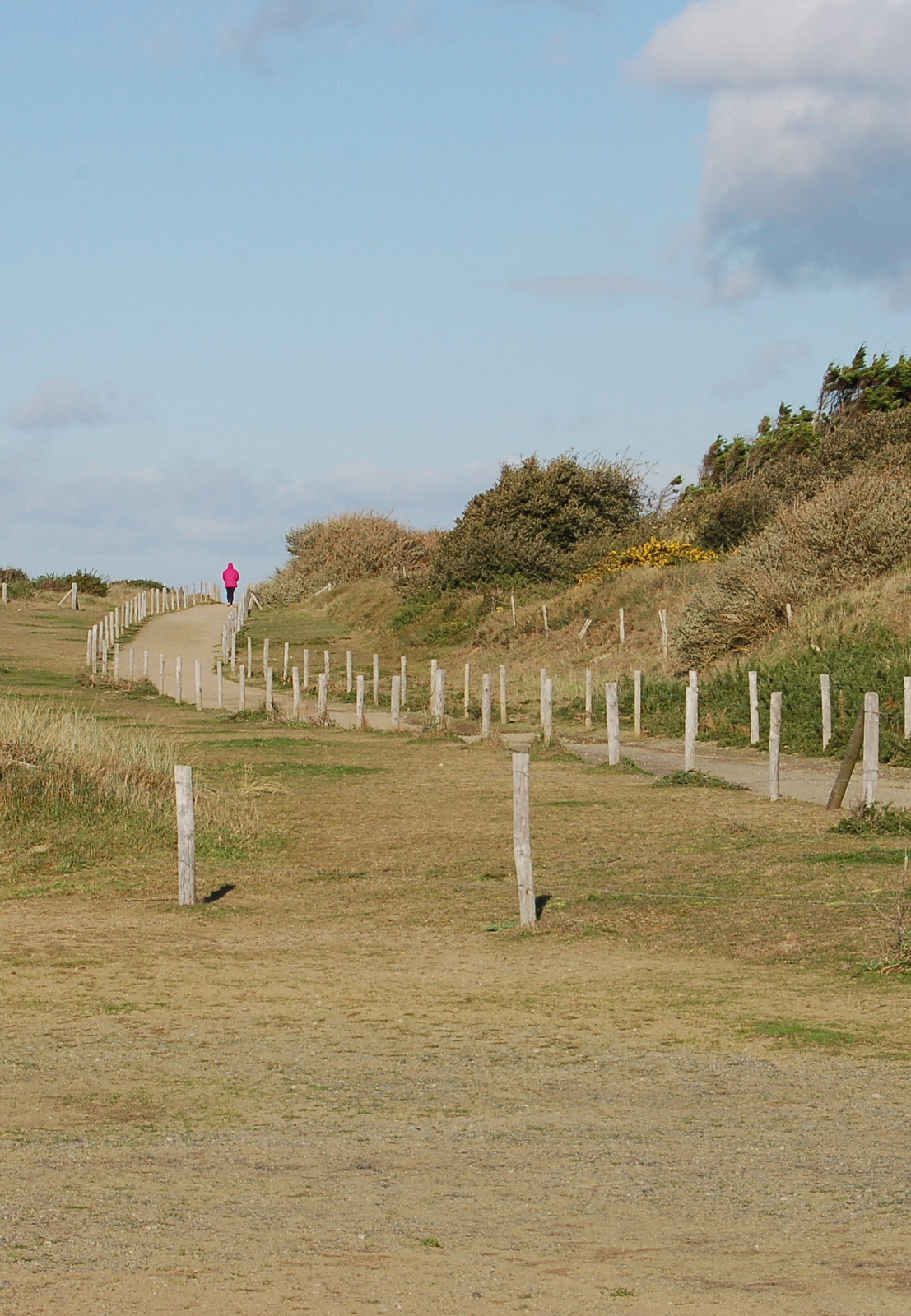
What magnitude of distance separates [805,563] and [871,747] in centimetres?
2520

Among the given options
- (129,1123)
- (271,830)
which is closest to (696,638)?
(271,830)

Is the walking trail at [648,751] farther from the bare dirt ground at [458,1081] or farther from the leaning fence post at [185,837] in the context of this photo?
the leaning fence post at [185,837]

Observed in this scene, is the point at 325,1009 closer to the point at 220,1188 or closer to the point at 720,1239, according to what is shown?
the point at 220,1188

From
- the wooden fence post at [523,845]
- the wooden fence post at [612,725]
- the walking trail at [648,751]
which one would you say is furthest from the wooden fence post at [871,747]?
the wooden fence post at [612,725]

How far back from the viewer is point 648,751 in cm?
3091

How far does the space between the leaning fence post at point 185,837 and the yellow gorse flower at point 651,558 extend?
43.1 meters

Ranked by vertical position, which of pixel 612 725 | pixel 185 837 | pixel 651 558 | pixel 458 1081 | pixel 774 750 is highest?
pixel 651 558

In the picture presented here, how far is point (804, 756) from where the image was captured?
28.6 m

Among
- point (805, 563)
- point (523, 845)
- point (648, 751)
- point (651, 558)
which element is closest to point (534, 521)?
point (651, 558)

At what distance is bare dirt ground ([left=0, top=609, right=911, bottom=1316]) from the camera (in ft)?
18.9

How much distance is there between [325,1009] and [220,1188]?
4110 millimetres

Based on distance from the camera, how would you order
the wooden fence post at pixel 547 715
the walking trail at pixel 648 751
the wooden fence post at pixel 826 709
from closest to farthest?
the walking trail at pixel 648 751 < the wooden fence post at pixel 826 709 < the wooden fence post at pixel 547 715

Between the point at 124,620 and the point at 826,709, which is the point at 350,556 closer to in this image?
the point at 124,620

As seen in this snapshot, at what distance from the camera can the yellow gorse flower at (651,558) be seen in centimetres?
5781
